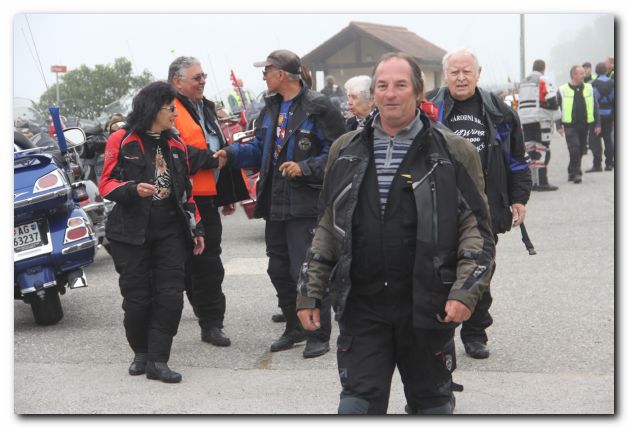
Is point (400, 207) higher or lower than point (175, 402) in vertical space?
higher

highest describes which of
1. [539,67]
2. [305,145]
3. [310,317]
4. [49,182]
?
[305,145]

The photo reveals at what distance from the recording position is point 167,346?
6.38m

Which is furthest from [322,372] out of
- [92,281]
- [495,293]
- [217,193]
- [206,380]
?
[92,281]

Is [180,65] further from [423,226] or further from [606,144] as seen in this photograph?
[606,144]

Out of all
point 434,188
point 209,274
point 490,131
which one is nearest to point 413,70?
point 434,188

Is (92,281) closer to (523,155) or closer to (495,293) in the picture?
(495,293)

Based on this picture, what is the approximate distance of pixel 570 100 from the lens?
705 inches

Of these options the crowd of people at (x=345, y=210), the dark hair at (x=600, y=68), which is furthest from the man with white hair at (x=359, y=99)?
the dark hair at (x=600, y=68)

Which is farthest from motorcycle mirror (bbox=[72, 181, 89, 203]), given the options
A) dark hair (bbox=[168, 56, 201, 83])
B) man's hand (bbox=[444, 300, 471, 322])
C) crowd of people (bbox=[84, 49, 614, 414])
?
man's hand (bbox=[444, 300, 471, 322])

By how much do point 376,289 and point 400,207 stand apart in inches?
14.2

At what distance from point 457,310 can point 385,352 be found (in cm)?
41

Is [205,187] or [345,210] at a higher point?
[345,210]

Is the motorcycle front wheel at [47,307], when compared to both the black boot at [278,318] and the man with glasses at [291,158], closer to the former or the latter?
the black boot at [278,318]

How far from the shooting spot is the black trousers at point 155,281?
6379 mm
